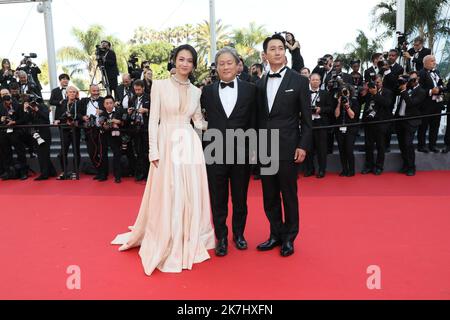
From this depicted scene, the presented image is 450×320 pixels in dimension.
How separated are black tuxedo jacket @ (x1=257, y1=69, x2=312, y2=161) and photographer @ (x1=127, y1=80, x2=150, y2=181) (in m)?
3.50

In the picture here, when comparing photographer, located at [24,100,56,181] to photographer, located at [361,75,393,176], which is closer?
photographer, located at [361,75,393,176]

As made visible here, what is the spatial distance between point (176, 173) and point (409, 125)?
4487 millimetres

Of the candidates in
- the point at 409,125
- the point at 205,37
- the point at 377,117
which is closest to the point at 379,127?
the point at 377,117

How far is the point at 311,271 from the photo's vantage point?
3.02m

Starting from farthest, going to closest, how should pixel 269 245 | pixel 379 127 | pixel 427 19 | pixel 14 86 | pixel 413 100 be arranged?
pixel 427 19 → pixel 14 86 → pixel 379 127 → pixel 413 100 → pixel 269 245

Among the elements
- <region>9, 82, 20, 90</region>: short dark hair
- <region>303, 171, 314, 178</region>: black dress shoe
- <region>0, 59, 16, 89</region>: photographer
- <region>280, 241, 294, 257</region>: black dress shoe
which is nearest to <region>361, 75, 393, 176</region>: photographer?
<region>303, 171, 314, 178</region>: black dress shoe

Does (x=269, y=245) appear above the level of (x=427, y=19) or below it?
below

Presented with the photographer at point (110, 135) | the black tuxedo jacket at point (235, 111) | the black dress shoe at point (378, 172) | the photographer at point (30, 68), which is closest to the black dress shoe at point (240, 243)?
the black tuxedo jacket at point (235, 111)

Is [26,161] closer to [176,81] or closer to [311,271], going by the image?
[176,81]

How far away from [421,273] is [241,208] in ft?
4.68

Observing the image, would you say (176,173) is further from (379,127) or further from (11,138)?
(11,138)

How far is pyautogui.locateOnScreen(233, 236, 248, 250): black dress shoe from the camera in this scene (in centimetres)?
349

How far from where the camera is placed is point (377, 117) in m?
6.55

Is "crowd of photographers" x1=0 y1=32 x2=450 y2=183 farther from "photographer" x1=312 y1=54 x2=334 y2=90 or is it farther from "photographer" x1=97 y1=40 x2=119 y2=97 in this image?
"photographer" x1=97 y1=40 x2=119 y2=97
